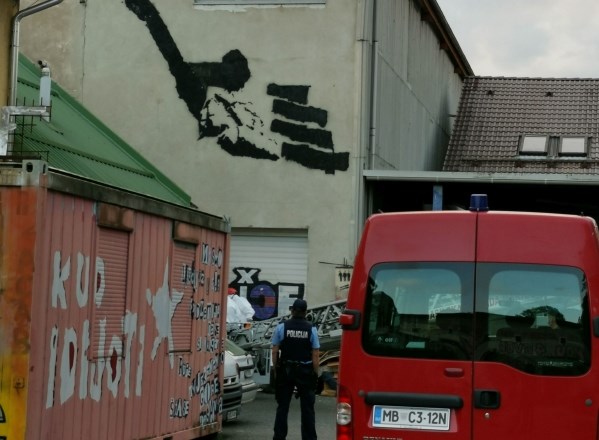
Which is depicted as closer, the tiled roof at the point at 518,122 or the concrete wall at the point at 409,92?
the concrete wall at the point at 409,92

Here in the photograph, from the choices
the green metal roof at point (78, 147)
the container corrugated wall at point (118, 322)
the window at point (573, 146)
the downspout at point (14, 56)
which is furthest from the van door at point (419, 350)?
the window at point (573, 146)

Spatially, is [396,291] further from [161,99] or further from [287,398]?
[161,99]

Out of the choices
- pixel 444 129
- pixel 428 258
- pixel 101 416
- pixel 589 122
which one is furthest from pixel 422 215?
pixel 444 129

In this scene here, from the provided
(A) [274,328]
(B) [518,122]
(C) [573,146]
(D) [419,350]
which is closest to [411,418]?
(D) [419,350]

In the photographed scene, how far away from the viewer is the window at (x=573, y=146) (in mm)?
34531

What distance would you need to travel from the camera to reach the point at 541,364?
8.40 metres

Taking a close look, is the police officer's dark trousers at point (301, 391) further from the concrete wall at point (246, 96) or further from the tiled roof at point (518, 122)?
the tiled roof at point (518, 122)

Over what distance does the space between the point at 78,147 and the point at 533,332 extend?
23.3 feet

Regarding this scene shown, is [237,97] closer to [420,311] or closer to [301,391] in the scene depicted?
[301,391]

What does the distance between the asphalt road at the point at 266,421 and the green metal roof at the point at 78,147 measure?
129 inches

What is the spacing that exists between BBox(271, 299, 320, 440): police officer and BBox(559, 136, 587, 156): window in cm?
2232

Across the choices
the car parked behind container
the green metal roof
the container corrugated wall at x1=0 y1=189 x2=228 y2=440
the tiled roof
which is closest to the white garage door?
the car parked behind container

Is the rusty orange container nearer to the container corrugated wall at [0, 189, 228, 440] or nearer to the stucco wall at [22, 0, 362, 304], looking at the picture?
the container corrugated wall at [0, 189, 228, 440]

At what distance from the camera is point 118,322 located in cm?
1088
